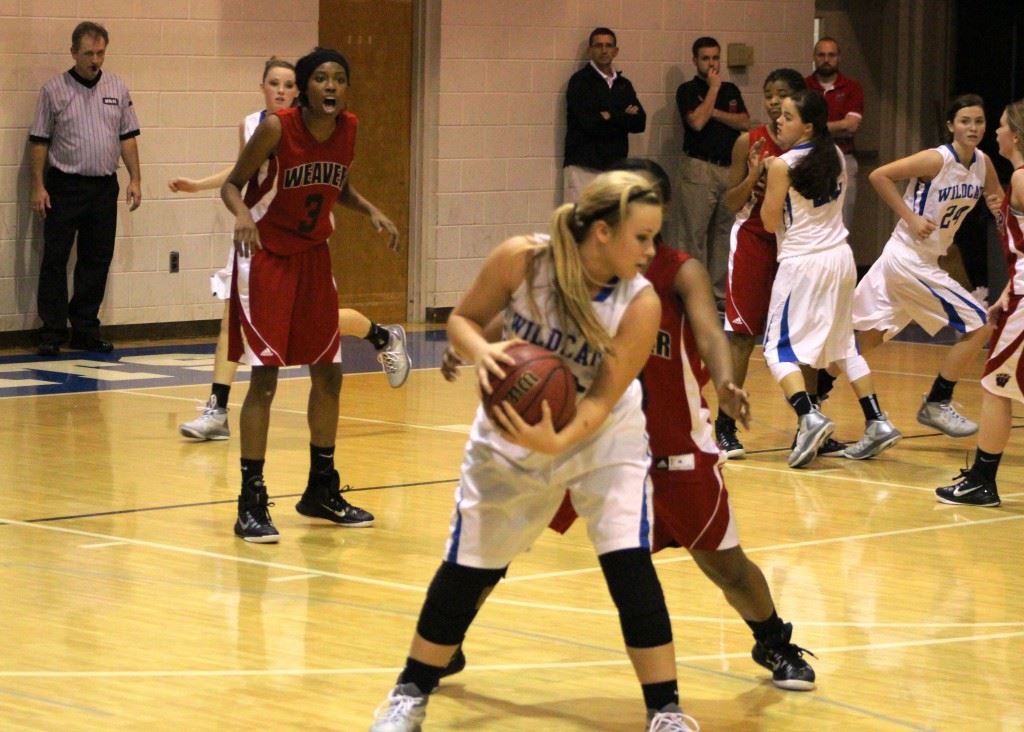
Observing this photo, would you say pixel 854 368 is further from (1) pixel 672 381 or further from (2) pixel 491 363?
(2) pixel 491 363

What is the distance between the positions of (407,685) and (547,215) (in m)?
10.7

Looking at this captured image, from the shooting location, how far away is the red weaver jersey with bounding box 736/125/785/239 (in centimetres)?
812

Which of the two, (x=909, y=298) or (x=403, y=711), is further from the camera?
A: (x=909, y=298)

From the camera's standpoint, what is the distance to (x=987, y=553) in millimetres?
6375

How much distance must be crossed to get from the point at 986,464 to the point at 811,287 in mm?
1326

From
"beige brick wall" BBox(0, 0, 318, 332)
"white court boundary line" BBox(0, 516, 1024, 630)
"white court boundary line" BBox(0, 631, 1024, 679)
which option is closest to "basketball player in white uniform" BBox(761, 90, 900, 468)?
"white court boundary line" BBox(0, 516, 1024, 630)

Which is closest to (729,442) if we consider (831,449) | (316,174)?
(831,449)

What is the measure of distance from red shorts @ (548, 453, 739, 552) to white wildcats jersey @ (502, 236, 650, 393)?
553 mm

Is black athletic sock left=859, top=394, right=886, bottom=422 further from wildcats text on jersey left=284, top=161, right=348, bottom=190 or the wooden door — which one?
the wooden door

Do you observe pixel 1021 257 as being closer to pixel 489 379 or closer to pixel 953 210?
pixel 953 210

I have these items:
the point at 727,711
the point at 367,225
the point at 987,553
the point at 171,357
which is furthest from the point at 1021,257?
the point at 367,225

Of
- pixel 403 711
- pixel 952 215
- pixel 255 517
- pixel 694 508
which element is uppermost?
pixel 952 215

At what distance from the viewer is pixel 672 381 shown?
4.55 m

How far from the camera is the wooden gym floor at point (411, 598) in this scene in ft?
14.6
